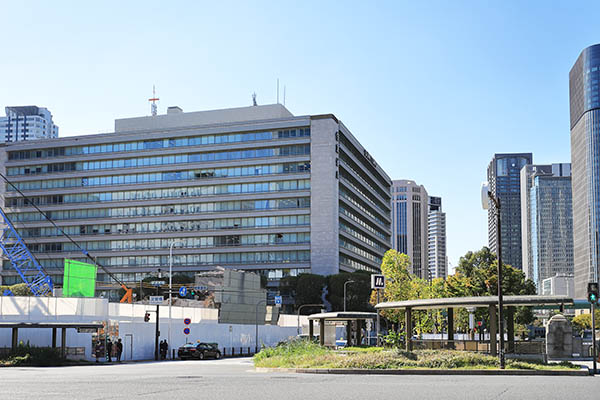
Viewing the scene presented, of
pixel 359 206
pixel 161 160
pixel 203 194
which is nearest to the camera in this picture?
pixel 203 194

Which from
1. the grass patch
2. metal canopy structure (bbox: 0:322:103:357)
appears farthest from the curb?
metal canopy structure (bbox: 0:322:103:357)

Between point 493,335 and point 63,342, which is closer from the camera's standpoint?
point 493,335

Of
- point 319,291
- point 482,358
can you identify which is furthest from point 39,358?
point 319,291

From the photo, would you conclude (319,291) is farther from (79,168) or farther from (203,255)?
(79,168)

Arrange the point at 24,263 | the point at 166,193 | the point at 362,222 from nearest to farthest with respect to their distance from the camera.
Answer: the point at 24,263
the point at 166,193
the point at 362,222

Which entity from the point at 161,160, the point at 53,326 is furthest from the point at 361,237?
the point at 53,326

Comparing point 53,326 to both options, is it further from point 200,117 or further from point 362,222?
point 362,222

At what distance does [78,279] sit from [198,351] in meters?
20.7

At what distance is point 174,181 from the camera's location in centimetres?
13138

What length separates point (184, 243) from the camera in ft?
425

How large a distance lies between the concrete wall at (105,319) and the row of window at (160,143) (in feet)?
210

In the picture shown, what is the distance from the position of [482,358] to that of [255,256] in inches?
3717

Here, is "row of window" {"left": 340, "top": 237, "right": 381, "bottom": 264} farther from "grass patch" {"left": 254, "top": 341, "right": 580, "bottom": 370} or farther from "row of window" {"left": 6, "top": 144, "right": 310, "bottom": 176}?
"grass patch" {"left": 254, "top": 341, "right": 580, "bottom": 370}

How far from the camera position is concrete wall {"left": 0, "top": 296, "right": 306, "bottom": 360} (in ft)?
151
